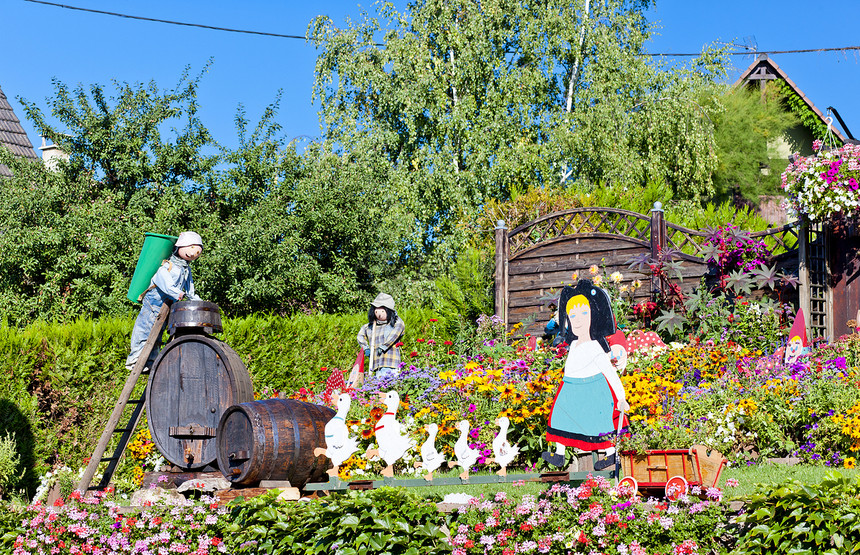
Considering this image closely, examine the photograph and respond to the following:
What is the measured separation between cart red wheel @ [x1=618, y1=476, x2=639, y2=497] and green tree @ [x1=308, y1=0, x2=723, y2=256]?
459 inches

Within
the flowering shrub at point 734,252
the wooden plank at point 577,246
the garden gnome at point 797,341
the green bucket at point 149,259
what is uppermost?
the wooden plank at point 577,246

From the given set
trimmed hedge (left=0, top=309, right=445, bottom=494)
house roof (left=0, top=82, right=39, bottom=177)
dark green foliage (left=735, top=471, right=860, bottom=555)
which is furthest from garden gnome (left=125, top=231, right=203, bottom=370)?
house roof (left=0, top=82, right=39, bottom=177)

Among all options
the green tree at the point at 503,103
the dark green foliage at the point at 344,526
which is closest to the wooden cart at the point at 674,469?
the dark green foliage at the point at 344,526

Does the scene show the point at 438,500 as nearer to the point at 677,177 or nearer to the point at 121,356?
the point at 121,356

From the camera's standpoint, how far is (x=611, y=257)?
35.9 ft

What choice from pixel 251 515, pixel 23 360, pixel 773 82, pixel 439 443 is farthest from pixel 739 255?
pixel 773 82

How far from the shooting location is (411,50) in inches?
679

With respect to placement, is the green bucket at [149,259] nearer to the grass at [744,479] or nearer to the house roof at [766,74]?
the grass at [744,479]

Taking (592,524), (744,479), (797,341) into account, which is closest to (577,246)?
(797,341)

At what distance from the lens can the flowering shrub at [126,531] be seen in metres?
5.21

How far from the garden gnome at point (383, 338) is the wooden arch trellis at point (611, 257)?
278cm

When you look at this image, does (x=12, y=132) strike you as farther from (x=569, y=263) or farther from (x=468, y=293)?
(x=569, y=263)

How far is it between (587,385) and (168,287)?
3.32m

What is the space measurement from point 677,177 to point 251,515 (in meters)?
15.3
